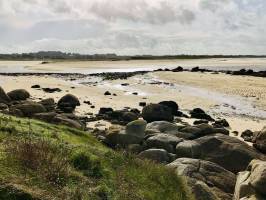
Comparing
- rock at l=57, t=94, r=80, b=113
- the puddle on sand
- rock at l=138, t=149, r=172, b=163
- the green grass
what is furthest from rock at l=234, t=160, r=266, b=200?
the puddle on sand

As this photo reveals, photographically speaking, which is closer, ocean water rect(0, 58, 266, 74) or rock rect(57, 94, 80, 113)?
rock rect(57, 94, 80, 113)

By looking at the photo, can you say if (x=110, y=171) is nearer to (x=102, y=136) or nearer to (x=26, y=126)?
(x=26, y=126)

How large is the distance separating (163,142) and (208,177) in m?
3.66

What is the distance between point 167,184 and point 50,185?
8.75 ft

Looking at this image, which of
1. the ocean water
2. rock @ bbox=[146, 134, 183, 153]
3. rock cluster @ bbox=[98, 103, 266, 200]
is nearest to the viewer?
rock cluster @ bbox=[98, 103, 266, 200]

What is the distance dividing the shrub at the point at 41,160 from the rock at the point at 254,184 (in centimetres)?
381

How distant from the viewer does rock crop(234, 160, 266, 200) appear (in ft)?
31.1

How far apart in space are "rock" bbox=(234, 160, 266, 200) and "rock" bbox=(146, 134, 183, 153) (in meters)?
4.16

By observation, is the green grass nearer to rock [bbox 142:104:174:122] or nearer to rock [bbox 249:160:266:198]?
rock [bbox 249:160:266:198]

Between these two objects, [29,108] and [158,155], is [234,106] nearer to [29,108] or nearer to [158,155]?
[29,108]

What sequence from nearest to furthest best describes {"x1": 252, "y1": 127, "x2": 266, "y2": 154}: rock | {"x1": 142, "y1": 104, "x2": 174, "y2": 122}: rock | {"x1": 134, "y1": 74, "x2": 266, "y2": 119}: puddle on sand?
{"x1": 252, "y1": 127, "x2": 266, "y2": 154}: rock, {"x1": 142, "y1": 104, "x2": 174, "y2": 122}: rock, {"x1": 134, "y1": 74, "x2": 266, "y2": 119}: puddle on sand

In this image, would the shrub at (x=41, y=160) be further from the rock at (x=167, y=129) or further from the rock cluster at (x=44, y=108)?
the rock at (x=167, y=129)

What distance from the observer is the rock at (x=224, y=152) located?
1405cm

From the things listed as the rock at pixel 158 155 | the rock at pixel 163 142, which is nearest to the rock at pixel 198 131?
the rock at pixel 163 142
